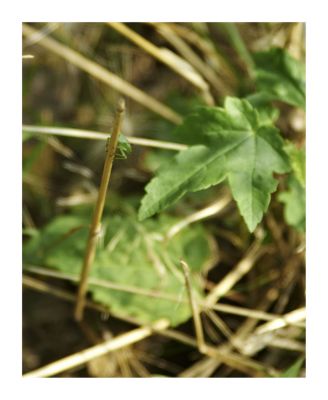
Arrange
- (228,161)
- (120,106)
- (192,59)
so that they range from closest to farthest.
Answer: (120,106) < (228,161) < (192,59)

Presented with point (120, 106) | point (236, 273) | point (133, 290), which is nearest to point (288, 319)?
point (236, 273)

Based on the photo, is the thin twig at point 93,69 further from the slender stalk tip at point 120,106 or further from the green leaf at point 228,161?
the slender stalk tip at point 120,106

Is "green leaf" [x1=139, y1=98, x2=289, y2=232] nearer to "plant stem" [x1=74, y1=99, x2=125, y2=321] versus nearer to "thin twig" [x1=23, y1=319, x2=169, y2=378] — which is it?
"plant stem" [x1=74, y1=99, x2=125, y2=321]

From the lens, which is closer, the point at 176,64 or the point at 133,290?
the point at 133,290

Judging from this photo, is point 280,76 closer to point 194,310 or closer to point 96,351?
point 194,310

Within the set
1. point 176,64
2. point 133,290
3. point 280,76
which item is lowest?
point 133,290

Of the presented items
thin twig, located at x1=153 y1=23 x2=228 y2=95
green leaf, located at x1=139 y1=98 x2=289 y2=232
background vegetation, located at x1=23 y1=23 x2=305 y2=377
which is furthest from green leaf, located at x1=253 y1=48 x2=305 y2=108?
thin twig, located at x1=153 y1=23 x2=228 y2=95
